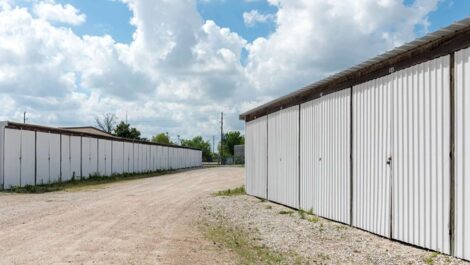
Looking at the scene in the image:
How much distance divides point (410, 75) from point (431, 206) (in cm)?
240

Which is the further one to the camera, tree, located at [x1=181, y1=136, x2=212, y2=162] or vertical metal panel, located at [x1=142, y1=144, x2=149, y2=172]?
tree, located at [x1=181, y1=136, x2=212, y2=162]

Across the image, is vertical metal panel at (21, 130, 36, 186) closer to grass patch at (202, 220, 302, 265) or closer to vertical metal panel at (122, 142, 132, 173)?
vertical metal panel at (122, 142, 132, 173)

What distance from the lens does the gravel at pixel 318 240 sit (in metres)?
7.78

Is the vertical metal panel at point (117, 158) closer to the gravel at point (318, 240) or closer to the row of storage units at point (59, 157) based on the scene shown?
the row of storage units at point (59, 157)

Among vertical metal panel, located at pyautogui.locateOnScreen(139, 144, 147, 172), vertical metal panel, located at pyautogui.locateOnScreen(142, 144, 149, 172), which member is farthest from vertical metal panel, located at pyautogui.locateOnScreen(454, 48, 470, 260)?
vertical metal panel, located at pyautogui.locateOnScreen(142, 144, 149, 172)

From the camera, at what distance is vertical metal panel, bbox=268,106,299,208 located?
1480 cm

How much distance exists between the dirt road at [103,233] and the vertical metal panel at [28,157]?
A: 320 inches

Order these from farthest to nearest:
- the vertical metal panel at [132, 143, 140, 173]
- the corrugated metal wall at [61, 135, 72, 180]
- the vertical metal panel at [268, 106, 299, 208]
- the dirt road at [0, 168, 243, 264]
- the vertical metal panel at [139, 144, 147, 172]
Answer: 1. the vertical metal panel at [139, 144, 147, 172]
2. the vertical metal panel at [132, 143, 140, 173]
3. the corrugated metal wall at [61, 135, 72, 180]
4. the vertical metal panel at [268, 106, 299, 208]
5. the dirt road at [0, 168, 243, 264]

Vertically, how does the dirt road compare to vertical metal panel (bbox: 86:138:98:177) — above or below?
below

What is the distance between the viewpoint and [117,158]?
130ft

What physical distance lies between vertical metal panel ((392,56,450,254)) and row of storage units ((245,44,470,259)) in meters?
0.02

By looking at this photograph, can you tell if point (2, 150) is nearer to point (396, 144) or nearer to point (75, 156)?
point (75, 156)

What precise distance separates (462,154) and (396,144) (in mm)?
1852

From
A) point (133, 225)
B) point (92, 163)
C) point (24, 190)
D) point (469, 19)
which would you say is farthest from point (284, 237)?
point (92, 163)
